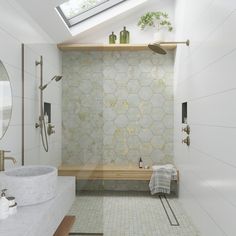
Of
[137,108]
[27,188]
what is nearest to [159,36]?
[137,108]

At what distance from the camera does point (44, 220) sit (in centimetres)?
150

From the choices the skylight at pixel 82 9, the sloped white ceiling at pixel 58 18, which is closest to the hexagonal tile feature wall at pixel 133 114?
the sloped white ceiling at pixel 58 18

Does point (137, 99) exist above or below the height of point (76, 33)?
below

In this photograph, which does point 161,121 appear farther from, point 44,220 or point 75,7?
point 44,220

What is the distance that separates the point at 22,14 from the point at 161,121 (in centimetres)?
259

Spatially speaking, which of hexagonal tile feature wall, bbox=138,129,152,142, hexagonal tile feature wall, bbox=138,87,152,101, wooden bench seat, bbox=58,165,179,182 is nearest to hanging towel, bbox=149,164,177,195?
wooden bench seat, bbox=58,165,179,182

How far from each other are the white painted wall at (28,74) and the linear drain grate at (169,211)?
1.51 m

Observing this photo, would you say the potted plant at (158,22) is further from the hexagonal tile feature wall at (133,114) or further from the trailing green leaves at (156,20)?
the hexagonal tile feature wall at (133,114)

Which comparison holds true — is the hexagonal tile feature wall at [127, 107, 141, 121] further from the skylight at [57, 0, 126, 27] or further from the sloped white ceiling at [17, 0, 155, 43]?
the skylight at [57, 0, 126, 27]

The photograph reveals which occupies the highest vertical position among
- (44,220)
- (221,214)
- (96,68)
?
(96,68)

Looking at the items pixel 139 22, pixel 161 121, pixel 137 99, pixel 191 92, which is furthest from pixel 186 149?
pixel 139 22

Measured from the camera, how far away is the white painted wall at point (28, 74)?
239 cm

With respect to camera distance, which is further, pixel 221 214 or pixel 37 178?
pixel 221 214

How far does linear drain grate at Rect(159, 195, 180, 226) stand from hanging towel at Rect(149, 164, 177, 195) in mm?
135
